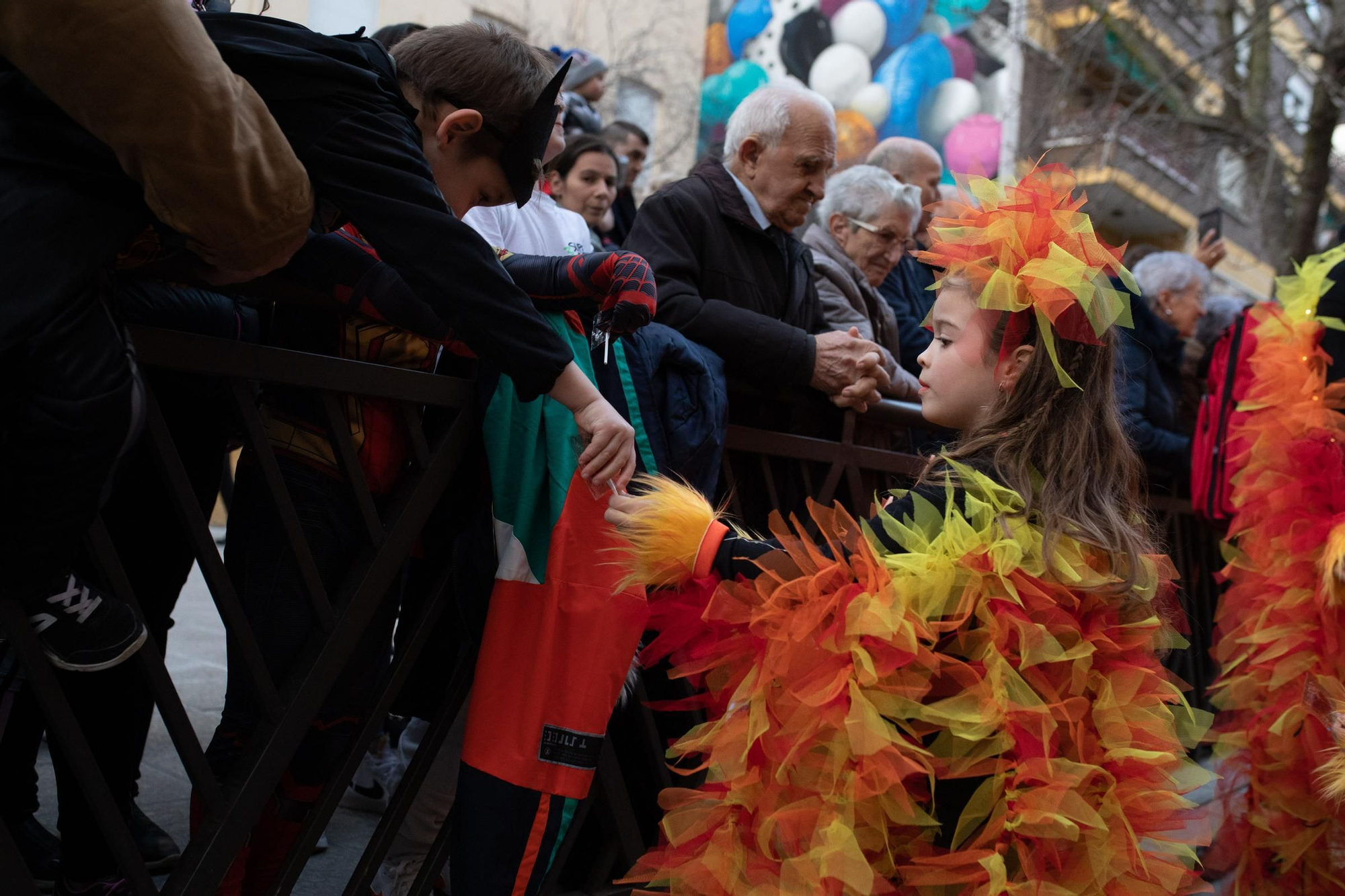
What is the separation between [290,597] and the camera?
2.08m

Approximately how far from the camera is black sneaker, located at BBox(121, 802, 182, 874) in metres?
2.62

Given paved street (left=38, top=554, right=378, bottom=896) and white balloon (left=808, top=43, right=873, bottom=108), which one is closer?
paved street (left=38, top=554, right=378, bottom=896)

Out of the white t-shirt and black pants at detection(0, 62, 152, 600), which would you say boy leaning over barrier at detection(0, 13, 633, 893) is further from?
the white t-shirt

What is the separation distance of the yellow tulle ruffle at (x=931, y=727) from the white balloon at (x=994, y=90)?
1380 centimetres

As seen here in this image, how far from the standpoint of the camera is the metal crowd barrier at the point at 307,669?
1706 mm

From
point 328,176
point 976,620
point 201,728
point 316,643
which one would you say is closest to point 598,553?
point 316,643

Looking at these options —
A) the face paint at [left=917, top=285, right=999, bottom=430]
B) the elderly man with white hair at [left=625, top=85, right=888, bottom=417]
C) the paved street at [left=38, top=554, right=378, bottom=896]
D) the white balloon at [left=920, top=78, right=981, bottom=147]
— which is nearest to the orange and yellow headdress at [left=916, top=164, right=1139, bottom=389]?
the face paint at [left=917, top=285, right=999, bottom=430]

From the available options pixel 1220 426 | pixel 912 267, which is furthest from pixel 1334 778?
pixel 912 267

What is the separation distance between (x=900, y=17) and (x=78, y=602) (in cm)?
1354

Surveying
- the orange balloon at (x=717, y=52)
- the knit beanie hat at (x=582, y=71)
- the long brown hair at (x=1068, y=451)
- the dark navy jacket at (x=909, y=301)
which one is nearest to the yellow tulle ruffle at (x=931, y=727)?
the long brown hair at (x=1068, y=451)

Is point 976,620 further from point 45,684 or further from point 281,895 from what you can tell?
point 45,684

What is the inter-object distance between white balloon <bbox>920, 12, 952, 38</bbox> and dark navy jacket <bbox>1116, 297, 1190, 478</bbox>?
1005cm

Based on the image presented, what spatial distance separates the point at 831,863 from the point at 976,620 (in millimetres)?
468

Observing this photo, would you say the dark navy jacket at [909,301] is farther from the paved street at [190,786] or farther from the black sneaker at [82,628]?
the black sneaker at [82,628]
